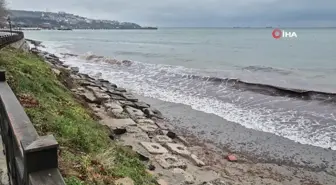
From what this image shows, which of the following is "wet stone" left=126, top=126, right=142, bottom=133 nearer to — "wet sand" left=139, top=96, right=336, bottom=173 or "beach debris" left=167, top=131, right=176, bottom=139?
"beach debris" left=167, top=131, right=176, bottom=139

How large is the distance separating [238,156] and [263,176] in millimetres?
1413

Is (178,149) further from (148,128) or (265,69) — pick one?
(265,69)

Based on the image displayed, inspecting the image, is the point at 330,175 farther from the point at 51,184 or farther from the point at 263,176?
the point at 51,184

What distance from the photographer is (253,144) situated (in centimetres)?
1075

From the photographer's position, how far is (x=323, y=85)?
23266 millimetres

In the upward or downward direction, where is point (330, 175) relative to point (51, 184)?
downward

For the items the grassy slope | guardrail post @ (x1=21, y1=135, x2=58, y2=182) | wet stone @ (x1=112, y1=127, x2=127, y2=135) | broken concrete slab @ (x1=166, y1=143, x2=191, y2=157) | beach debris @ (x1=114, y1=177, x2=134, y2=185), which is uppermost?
guardrail post @ (x1=21, y1=135, x2=58, y2=182)

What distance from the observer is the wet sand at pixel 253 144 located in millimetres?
9492

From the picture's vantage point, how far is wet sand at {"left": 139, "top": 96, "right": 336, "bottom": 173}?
9.49 meters

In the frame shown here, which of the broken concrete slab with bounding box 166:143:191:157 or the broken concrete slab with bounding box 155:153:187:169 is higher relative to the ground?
the broken concrete slab with bounding box 155:153:187:169

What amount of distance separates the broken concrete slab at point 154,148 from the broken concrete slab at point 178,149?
383 millimetres

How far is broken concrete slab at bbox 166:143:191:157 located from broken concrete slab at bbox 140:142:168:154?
383 mm

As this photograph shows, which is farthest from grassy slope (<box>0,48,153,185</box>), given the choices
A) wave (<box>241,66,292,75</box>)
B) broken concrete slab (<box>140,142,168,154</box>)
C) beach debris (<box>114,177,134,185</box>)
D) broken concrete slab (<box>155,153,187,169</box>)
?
wave (<box>241,66,292,75</box>)

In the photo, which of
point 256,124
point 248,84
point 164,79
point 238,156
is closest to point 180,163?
point 238,156
